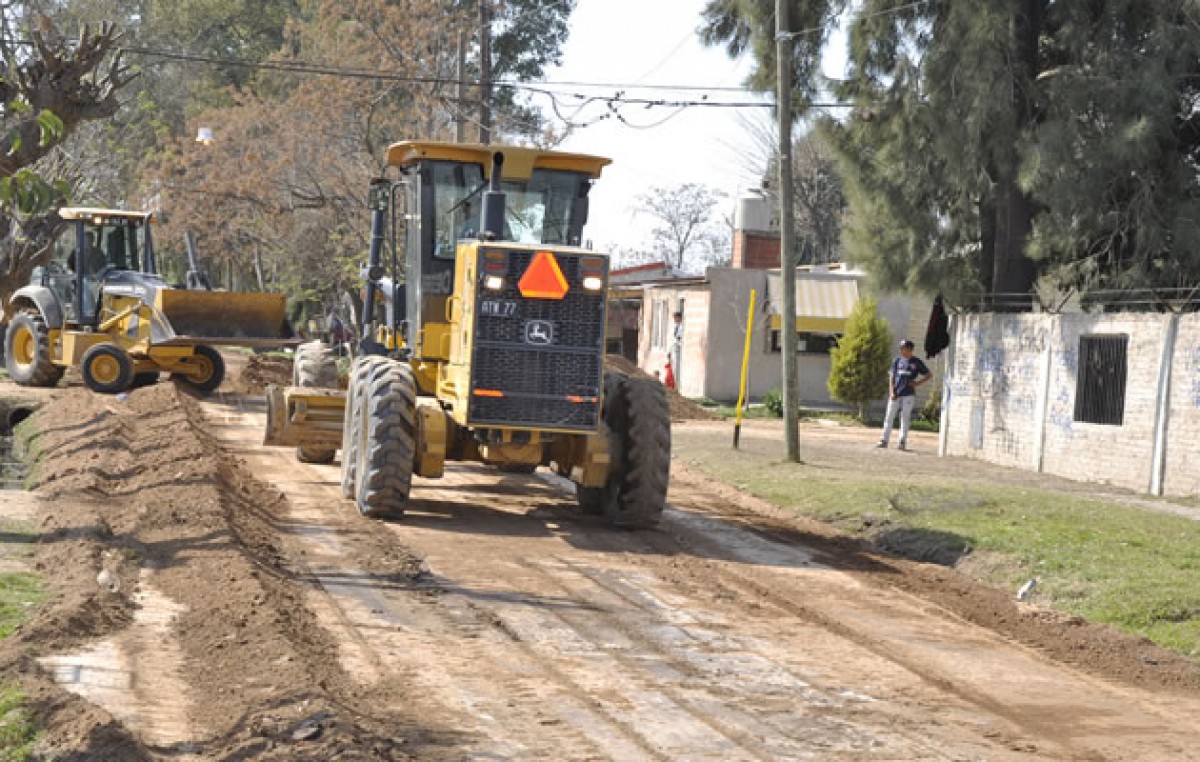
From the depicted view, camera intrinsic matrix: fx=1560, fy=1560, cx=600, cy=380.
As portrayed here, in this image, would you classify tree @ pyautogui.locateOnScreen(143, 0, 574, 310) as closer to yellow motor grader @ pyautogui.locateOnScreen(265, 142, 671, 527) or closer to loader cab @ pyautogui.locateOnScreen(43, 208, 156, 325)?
loader cab @ pyautogui.locateOnScreen(43, 208, 156, 325)

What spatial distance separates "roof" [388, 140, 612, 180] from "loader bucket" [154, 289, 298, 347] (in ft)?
36.9

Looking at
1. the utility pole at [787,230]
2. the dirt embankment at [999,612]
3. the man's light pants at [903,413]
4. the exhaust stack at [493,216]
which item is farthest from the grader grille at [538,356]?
the man's light pants at [903,413]

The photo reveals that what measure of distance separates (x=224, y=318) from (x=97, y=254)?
3.16m

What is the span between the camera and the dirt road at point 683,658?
7781 millimetres

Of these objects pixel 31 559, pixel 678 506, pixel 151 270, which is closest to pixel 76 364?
pixel 151 270

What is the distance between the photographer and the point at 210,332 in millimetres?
26172

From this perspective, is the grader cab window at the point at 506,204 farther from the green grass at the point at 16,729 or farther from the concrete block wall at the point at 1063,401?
the concrete block wall at the point at 1063,401

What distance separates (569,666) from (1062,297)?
64.2 ft

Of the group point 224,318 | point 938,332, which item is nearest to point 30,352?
point 224,318

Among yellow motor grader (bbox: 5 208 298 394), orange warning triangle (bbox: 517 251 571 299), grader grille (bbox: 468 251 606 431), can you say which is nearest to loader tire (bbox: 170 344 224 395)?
yellow motor grader (bbox: 5 208 298 394)

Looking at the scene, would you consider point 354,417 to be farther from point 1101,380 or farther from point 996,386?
point 996,386

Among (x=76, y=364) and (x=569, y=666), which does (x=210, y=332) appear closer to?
(x=76, y=364)

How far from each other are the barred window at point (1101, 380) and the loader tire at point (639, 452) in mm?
9827

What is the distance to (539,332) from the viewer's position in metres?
14.4
